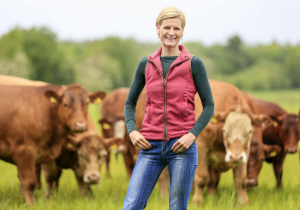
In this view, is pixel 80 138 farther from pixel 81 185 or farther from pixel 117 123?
pixel 117 123

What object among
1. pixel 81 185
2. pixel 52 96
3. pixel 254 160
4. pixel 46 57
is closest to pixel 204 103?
pixel 52 96

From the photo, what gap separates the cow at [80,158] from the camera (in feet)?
22.4

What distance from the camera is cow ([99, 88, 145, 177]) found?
9273mm

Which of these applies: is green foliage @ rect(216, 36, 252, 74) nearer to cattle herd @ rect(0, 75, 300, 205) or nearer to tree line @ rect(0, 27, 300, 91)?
tree line @ rect(0, 27, 300, 91)

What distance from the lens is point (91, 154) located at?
686 centimetres

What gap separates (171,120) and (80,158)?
14.5 ft

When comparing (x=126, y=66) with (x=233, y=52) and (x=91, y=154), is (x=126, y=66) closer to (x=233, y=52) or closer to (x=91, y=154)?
(x=233, y=52)

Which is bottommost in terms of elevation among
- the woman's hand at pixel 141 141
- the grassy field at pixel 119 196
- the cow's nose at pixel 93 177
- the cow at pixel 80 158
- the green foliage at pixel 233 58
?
the grassy field at pixel 119 196

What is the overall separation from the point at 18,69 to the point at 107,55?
38.3 metres

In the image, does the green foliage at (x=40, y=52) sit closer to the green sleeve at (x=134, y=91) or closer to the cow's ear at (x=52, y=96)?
the cow's ear at (x=52, y=96)

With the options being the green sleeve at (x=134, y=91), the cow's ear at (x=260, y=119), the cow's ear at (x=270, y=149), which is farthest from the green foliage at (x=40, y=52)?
the green sleeve at (x=134, y=91)

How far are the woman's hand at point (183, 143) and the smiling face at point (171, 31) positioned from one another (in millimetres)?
753

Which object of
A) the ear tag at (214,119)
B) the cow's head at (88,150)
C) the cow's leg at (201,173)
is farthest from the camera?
the cow's head at (88,150)

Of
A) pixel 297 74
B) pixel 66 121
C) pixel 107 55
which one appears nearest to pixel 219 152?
pixel 66 121
